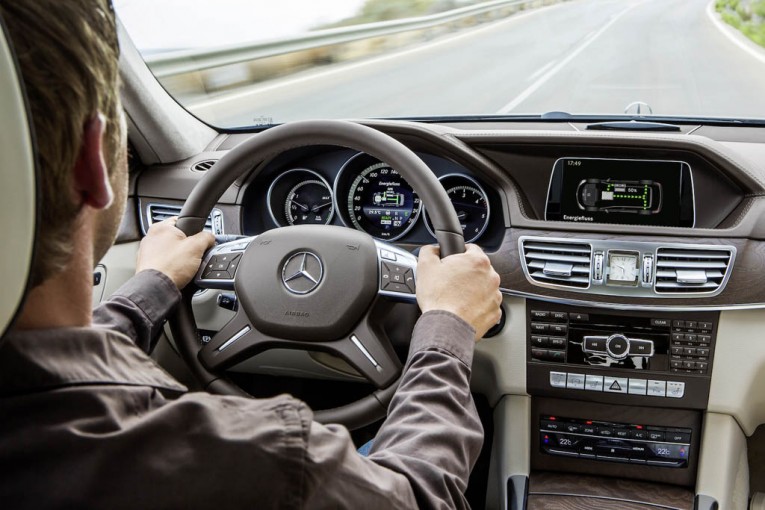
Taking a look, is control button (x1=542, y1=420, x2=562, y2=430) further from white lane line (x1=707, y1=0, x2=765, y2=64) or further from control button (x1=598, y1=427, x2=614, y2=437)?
white lane line (x1=707, y1=0, x2=765, y2=64)

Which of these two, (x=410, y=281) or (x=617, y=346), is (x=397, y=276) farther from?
(x=617, y=346)

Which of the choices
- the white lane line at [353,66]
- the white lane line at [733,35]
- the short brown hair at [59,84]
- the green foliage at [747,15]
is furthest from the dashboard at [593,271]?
the white lane line at [733,35]

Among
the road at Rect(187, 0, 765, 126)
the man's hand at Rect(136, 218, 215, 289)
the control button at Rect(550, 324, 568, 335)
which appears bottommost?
the control button at Rect(550, 324, 568, 335)

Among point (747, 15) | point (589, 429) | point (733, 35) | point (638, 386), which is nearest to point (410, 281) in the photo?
point (638, 386)

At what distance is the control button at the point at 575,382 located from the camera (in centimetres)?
243

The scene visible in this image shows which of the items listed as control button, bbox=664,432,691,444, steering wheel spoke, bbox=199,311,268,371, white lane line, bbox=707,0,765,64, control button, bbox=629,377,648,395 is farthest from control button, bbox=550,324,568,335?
white lane line, bbox=707,0,765,64

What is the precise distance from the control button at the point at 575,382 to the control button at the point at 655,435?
0.29 metres

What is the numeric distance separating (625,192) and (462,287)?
3.33ft

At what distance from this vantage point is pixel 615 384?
94.1 inches

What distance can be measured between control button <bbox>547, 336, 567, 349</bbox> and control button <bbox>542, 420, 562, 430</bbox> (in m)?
0.32

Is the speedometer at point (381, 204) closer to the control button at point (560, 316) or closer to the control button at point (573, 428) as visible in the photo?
the control button at point (560, 316)

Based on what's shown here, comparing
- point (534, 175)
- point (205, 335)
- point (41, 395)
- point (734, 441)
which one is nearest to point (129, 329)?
point (205, 335)

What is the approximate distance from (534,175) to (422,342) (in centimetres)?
119

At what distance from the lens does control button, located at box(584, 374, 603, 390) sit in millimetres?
2404
